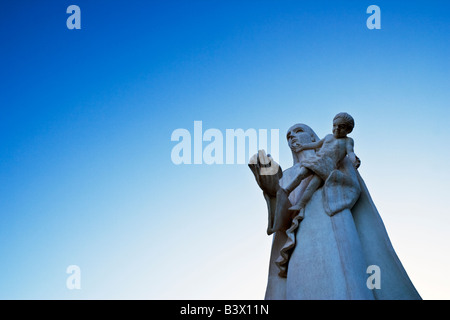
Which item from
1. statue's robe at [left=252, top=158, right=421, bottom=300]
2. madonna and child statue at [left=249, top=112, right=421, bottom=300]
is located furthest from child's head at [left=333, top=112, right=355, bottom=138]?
statue's robe at [left=252, top=158, right=421, bottom=300]

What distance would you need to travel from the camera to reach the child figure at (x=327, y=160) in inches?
298

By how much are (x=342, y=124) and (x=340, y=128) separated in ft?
0.23

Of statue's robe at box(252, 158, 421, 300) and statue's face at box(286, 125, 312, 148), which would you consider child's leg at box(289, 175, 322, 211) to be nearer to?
statue's robe at box(252, 158, 421, 300)

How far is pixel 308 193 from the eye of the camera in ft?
24.8

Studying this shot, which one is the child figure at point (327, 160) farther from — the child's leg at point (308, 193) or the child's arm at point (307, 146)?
the child's arm at point (307, 146)

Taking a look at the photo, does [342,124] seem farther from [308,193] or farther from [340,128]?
[308,193]

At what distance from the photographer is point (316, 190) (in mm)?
7617

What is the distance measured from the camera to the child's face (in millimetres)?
7640

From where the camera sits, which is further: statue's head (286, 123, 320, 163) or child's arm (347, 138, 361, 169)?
statue's head (286, 123, 320, 163)

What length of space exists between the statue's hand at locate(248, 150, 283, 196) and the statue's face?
1662 mm

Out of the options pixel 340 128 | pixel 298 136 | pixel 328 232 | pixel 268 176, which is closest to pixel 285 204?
pixel 268 176

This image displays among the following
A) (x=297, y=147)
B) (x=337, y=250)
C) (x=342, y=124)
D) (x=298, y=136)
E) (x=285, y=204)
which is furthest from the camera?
(x=298, y=136)

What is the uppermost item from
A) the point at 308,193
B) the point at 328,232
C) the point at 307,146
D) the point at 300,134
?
the point at 300,134
